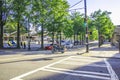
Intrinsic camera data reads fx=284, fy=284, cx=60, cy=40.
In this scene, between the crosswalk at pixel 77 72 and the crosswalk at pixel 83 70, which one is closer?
the crosswalk at pixel 77 72

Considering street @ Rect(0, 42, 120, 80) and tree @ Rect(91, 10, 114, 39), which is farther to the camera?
tree @ Rect(91, 10, 114, 39)

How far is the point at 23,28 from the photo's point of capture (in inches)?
2083

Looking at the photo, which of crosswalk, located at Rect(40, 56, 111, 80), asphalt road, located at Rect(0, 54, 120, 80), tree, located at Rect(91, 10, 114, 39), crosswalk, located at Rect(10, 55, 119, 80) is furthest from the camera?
tree, located at Rect(91, 10, 114, 39)

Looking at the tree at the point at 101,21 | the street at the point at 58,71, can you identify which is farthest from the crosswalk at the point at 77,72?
the tree at the point at 101,21

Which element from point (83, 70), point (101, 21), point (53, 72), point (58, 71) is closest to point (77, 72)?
point (58, 71)

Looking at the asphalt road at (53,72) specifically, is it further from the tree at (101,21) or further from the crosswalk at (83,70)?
the tree at (101,21)

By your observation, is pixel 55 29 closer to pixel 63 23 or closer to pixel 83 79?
pixel 63 23

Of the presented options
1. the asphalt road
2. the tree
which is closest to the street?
the asphalt road

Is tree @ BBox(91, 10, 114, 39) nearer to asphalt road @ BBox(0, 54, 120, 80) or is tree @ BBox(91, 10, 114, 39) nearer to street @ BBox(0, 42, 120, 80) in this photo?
street @ BBox(0, 42, 120, 80)

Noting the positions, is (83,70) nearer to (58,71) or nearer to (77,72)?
(77,72)

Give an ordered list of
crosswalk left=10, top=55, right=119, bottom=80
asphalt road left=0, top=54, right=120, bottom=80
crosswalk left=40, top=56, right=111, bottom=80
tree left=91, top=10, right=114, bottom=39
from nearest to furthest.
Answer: asphalt road left=0, top=54, right=120, bottom=80, crosswalk left=10, top=55, right=119, bottom=80, crosswalk left=40, top=56, right=111, bottom=80, tree left=91, top=10, right=114, bottom=39

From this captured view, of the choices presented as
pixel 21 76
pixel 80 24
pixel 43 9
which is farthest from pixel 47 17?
pixel 21 76

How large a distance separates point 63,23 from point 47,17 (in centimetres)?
489

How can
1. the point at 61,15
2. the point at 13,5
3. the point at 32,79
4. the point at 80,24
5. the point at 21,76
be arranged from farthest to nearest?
the point at 80,24, the point at 61,15, the point at 13,5, the point at 21,76, the point at 32,79
